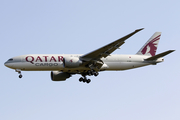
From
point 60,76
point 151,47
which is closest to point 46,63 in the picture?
point 60,76

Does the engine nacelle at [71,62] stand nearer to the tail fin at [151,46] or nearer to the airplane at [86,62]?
the airplane at [86,62]

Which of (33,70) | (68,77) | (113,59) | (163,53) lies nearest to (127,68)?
(113,59)

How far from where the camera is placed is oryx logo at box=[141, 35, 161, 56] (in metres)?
51.1

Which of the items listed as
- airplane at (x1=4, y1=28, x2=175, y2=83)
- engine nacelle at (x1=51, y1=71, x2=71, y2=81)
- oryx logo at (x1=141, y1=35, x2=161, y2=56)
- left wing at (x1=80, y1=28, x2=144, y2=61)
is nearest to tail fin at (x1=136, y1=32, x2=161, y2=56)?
oryx logo at (x1=141, y1=35, x2=161, y2=56)

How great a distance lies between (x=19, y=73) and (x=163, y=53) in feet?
62.2

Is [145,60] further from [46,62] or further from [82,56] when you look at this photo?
[46,62]

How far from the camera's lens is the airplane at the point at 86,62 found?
43.4 meters

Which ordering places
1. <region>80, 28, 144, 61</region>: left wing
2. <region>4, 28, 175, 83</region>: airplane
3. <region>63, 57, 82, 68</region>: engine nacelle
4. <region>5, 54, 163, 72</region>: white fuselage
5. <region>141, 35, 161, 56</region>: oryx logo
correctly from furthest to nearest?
<region>141, 35, 161, 56</region>: oryx logo → <region>5, 54, 163, 72</region>: white fuselage → <region>4, 28, 175, 83</region>: airplane → <region>63, 57, 82, 68</region>: engine nacelle → <region>80, 28, 144, 61</region>: left wing

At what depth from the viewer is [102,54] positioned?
4362cm

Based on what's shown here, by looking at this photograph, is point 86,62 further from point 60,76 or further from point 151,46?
point 151,46

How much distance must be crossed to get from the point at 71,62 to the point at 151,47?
1454 cm

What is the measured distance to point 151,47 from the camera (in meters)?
51.9

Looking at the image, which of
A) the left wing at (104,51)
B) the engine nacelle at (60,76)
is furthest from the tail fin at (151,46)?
the engine nacelle at (60,76)

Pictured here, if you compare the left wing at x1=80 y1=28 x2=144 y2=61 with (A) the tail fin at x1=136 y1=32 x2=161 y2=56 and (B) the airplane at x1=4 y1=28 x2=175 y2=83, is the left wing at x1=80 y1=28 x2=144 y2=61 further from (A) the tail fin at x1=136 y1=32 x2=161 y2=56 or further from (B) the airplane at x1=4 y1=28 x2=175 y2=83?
(A) the tail fin at x1=136 y1=32 x2=161 y2=56
